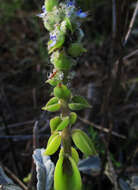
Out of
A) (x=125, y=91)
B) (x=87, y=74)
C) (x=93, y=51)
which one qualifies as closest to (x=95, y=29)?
(x=93, y=51)

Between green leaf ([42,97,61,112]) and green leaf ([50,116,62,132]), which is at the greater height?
green leaf ([42,97,61,112])

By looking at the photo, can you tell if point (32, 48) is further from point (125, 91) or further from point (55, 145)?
point (55, 145)

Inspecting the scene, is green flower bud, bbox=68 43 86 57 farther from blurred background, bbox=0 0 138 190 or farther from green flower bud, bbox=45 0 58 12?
blurred background, bbox=0 0 138 190

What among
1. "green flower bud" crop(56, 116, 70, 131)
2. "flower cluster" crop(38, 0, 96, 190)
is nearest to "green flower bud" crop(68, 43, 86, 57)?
"flower cluster" crop(38, 0, 96, 190)

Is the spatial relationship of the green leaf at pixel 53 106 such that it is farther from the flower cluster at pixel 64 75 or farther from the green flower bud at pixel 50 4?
the green flower bud at pixel 50 4

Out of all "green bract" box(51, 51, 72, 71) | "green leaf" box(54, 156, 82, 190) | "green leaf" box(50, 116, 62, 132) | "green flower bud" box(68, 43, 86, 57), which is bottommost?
"green leaf" box(54, 156, 82, 190)

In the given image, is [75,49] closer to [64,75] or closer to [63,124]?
[64,75]

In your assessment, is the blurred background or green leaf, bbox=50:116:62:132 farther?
the blurred background

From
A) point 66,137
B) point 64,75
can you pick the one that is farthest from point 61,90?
point 66,137
